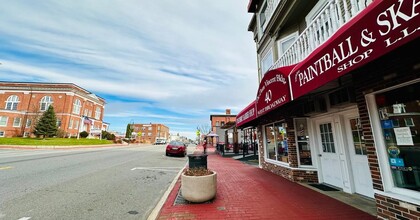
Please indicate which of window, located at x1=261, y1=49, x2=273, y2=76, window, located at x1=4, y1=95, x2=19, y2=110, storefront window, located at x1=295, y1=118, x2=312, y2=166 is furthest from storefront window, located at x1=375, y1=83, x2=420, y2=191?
window, located at x1=4, y1=95, x2=19, y2=110

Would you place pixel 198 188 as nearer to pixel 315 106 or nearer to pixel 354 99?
pixel 354 99

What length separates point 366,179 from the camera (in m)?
5.16

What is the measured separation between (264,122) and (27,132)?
1905 inches

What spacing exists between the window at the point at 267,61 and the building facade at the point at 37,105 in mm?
40317

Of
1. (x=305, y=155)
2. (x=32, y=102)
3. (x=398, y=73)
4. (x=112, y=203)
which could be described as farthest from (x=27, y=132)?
(x=398, y=73)

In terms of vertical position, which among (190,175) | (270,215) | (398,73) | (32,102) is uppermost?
(32,102)

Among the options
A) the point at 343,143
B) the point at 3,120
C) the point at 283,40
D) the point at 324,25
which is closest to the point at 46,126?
the point at 3,120

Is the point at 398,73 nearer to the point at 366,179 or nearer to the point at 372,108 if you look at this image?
the point at 372,108

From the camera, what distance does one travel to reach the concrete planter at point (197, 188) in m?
4.84

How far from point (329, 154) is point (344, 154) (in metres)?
0.65

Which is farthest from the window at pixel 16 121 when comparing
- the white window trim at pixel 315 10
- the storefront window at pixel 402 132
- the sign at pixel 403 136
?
the sign at pixel 403 136

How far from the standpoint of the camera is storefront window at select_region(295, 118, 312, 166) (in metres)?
7.19

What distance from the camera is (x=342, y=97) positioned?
18.6ft

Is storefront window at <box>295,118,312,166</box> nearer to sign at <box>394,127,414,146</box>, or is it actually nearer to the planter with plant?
sign at <box>394,127,414,146</box>
